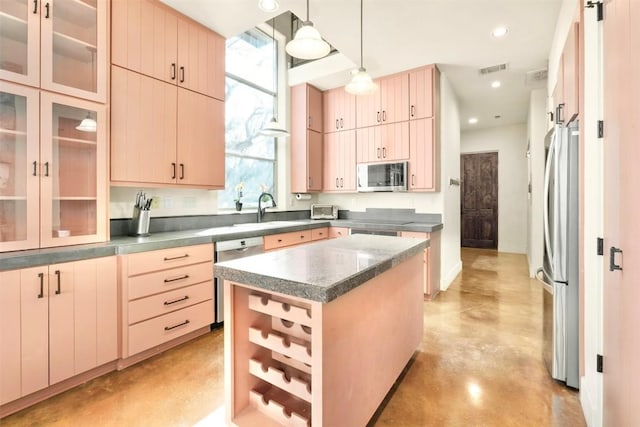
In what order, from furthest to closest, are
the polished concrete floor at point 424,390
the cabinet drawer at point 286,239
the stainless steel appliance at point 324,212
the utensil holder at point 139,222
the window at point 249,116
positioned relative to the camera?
the stainless steel appliance at point 324,212 < the window at point 249,116 < the cabinet drawer at point 286,239 < the utensil holder at point 139,222 < the polished concrete floor at point 424,390

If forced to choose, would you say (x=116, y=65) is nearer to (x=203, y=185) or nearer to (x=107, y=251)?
(x=203, y=185)

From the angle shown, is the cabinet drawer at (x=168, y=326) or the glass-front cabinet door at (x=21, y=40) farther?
the cabinet drawer at (x=168, y=326)

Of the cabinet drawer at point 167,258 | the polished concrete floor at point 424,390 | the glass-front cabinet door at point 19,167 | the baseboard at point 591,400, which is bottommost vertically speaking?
the polished concrete floor at point 424,390

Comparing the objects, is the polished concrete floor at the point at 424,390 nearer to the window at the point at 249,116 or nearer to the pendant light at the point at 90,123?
the pendant light at the point at 90,123

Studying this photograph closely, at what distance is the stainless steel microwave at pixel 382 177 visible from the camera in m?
3.87

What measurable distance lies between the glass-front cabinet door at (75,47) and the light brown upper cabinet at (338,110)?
301 cm

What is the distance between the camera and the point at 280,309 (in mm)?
1260

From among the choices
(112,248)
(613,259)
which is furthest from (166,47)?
(613,259)

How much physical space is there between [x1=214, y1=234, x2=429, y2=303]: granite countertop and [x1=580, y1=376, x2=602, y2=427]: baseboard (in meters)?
1.12

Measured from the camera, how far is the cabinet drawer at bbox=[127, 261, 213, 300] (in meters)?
2.12

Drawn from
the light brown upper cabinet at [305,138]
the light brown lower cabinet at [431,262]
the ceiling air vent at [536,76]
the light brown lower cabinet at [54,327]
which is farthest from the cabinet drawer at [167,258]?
the ceiling air vent at [536,76]

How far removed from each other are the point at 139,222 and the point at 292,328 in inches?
73.0

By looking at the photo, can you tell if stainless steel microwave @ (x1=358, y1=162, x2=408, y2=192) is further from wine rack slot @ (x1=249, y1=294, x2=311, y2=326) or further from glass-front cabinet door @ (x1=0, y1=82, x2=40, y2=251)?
glass-front cabinet door @ (x1=0, y1=82, x2=40, y2=251)

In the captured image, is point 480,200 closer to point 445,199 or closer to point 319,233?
point 445,199
